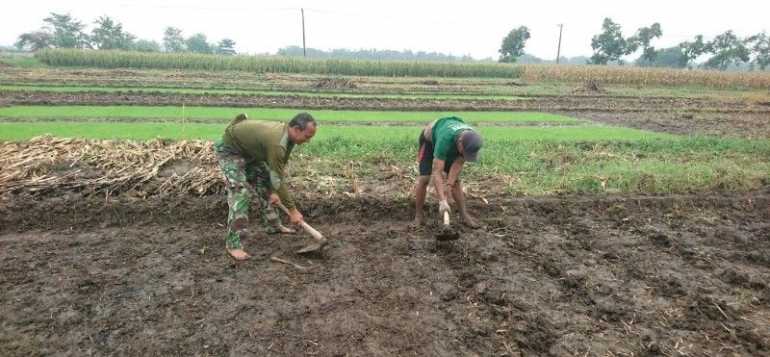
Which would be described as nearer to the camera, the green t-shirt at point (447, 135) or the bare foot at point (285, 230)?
the green t-shirt at point (447, 135)

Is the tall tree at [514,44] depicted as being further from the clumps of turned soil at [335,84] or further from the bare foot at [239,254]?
the bare foot at [239,254]

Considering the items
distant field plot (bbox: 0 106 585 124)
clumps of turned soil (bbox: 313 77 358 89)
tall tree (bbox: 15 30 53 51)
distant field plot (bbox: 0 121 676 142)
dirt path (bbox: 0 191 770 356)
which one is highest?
tall tree (bbox: 15 30 53 51)

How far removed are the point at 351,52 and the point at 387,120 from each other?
91864mm

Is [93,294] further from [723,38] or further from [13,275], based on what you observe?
[723,38]

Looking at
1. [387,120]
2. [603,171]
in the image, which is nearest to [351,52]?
[387,120]

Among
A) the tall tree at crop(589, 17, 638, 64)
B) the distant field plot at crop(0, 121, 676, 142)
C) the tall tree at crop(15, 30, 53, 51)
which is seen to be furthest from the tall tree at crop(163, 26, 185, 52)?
the distant field plot at crop(0, 121, 676, 142)

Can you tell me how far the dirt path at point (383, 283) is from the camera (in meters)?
3.65

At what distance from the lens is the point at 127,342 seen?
3.57 meters

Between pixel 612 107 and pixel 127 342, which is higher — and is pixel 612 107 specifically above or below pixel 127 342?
above

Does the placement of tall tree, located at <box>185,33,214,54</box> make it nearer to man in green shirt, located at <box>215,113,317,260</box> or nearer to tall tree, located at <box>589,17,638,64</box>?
tall tree, located at <box>589,17,638,64</box>

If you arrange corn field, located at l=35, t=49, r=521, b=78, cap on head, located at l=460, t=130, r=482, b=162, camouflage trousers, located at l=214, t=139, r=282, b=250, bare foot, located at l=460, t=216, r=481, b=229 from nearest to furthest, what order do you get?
cap on head, located at l=460, t=130, r=482, b=162
camouflage trousers, located at l=214, t=139, r=282, b=250
bare foot, located at l=460, t=216, r=481, b=229
corn field, located at l=35, t=49, r=521, b=78

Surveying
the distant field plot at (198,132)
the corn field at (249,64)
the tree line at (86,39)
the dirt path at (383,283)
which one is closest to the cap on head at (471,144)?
the dirt path at (383,283)

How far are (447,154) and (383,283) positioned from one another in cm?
150

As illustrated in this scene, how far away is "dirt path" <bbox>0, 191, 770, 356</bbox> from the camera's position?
3.65m
